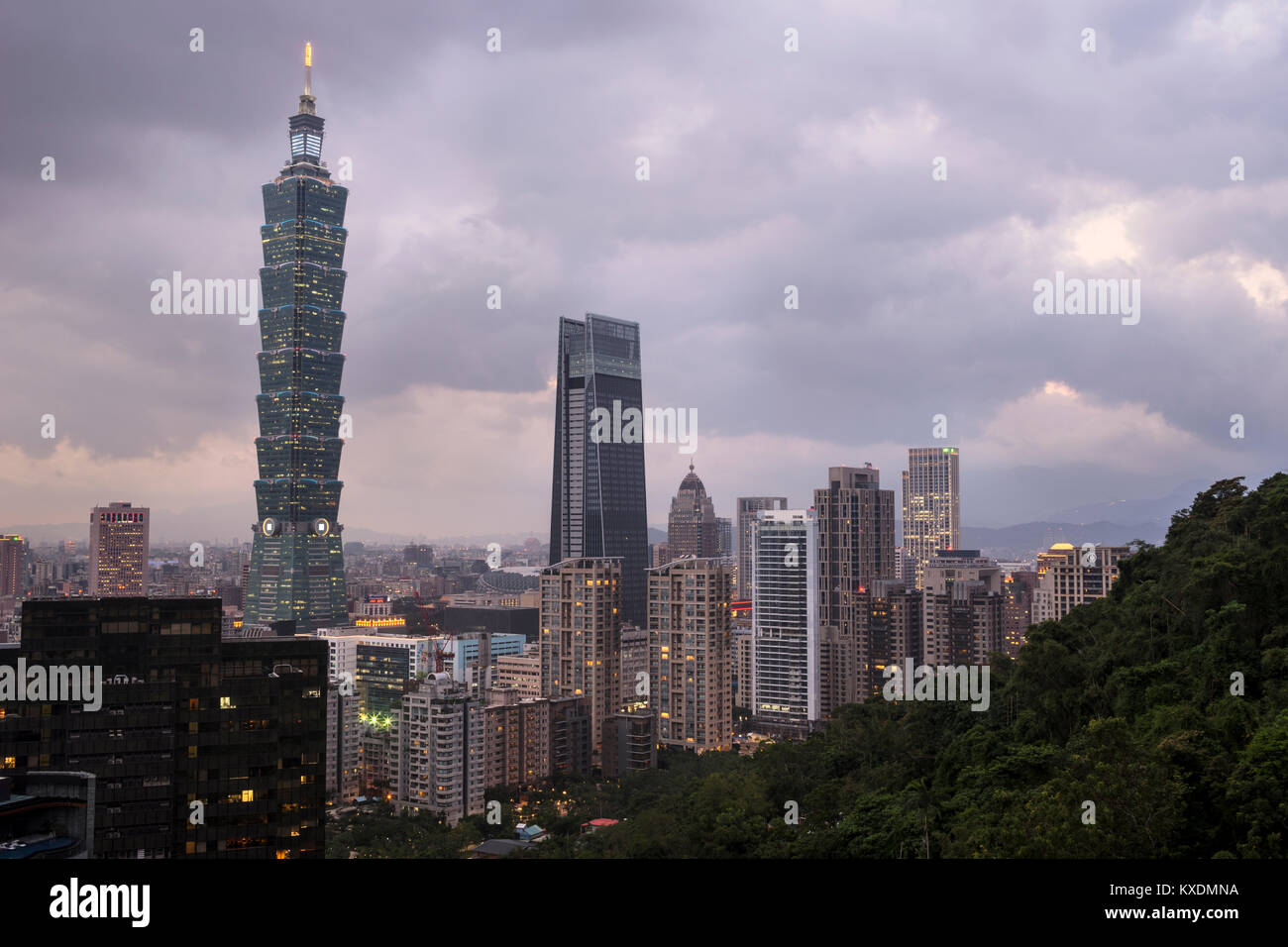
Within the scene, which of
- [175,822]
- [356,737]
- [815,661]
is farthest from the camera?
[815,661]

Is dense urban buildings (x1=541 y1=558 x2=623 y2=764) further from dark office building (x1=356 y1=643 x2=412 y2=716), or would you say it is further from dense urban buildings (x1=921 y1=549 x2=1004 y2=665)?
dense urban buildings (x1=921 y1=549 x2=1004 y2=665)

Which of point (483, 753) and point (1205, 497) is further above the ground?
point (1205, 497)

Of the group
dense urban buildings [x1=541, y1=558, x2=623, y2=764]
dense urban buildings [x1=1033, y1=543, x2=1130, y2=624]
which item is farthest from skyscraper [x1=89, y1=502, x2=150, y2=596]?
dense urban buildings [x1=1033, y1=543, x2=1130, y2=624]

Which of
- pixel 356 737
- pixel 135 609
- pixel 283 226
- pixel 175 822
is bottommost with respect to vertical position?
pixel 356 737

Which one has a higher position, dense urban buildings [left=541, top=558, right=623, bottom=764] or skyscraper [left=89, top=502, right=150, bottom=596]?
skyscraper [left=89, top=502, right=150, bottom=596]

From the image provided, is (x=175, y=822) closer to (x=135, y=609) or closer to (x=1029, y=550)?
(x=135, y=609)

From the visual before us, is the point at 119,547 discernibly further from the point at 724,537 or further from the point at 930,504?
the point at 930,504

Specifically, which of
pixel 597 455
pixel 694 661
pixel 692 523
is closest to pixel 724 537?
pixel 692 523
